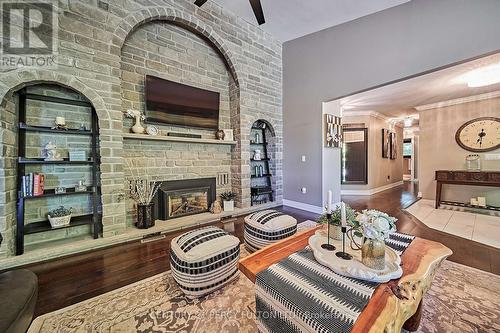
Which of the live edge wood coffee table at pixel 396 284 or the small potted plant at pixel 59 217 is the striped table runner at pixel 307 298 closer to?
the live edge wood coffee table at pixel 396 284

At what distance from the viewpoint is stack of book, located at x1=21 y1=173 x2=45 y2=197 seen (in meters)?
2.14

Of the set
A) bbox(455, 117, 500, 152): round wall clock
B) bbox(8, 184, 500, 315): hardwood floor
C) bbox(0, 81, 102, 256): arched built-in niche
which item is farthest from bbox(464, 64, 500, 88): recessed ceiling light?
bbox(0, 81, 102, 256): arched built-in niche

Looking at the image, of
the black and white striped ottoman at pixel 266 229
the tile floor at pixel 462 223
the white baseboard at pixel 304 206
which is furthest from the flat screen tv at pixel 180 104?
the tile floor at pixel 462 223

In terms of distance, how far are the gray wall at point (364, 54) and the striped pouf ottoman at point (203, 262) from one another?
2.85 meters

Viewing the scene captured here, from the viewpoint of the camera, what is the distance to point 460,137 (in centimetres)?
446

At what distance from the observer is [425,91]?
159 inches

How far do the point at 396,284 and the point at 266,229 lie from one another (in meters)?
1.22

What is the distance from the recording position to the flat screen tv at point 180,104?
3059 millimetres

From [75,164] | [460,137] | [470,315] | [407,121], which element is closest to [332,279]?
[470,315]

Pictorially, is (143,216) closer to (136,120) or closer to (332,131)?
(136,120)

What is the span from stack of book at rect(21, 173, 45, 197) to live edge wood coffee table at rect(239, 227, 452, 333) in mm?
2651

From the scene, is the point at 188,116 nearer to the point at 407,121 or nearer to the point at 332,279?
the point at 332,279

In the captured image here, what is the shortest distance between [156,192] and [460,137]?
22.5 feet

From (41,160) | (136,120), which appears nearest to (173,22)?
(136,120)
